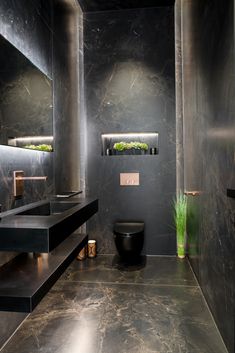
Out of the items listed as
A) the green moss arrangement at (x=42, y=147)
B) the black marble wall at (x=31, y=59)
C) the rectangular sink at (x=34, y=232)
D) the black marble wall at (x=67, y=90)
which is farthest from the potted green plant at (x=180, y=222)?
the rectangular sink at (x=34, y=232)

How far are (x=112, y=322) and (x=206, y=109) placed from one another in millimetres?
1943

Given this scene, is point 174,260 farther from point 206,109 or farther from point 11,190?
point 11,190

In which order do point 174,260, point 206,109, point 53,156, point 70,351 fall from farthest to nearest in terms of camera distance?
1. point 174,260
2. point 53,156
3. point 206,109
4. point 70,351

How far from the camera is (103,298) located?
2.48 meters

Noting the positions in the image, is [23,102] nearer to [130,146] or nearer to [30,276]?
[30,276]

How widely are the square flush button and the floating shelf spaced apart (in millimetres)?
299

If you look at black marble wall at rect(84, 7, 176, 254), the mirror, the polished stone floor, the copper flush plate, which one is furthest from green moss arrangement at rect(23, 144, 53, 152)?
the polished stone floor

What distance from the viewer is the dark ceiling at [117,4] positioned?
11.4 ft

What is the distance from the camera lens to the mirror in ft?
6.34

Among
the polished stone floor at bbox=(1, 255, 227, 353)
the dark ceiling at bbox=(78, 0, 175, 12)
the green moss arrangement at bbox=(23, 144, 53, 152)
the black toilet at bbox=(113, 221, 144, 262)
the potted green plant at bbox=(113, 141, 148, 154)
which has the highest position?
the dark ceiling at bbox=(78, 0, 175, 12)

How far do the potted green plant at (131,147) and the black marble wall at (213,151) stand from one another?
0.67m

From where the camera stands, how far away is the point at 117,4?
3.52 meters

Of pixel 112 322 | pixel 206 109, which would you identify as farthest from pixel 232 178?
pixel 112 322

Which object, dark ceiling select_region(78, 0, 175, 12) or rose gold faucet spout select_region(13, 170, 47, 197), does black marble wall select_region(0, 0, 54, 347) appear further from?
dark ceiling select_region(78, 0, 175, 12)
